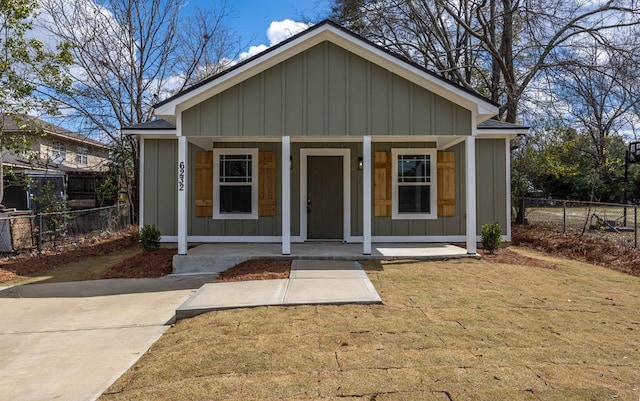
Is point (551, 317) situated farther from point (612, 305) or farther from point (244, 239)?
point (244, 239)

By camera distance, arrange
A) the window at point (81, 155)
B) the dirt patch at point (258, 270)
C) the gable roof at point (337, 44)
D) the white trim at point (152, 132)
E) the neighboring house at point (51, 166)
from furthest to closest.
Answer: the window at point (81, 155), the neighboring house at point (51, 166), the white trim at point (152, 132), the gable roof at point (337, 44), the dirt patch at point (258, 270)

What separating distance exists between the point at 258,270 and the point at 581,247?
25.2ft

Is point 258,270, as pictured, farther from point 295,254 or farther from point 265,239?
point 265,239

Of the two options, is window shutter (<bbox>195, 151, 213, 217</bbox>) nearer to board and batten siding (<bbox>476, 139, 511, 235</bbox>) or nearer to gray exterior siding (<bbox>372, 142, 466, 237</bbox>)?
gray exterior siding (<bbox>372, 142, 466, 237</bbox>)

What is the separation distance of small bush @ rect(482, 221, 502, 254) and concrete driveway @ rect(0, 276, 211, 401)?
559cm

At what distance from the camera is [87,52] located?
14.2 metres

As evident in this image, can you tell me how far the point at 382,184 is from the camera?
384 inches

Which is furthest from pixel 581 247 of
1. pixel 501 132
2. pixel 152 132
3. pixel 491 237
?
pixel 152 132

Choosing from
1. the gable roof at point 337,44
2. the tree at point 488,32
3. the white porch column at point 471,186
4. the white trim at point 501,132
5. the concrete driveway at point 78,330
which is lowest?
the concrete driveway at point 78,330

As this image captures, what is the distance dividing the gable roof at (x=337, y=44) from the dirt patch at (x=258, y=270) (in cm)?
304

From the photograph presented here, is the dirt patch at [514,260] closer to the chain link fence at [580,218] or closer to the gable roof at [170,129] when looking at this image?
the gable roof at [170,129]

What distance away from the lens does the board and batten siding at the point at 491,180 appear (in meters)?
9.91

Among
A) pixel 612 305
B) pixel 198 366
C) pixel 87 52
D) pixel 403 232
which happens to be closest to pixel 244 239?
A: pixel 403 232

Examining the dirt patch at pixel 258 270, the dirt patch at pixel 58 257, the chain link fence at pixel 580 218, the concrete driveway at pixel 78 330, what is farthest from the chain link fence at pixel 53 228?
the chain link fence at pixel 580 218
